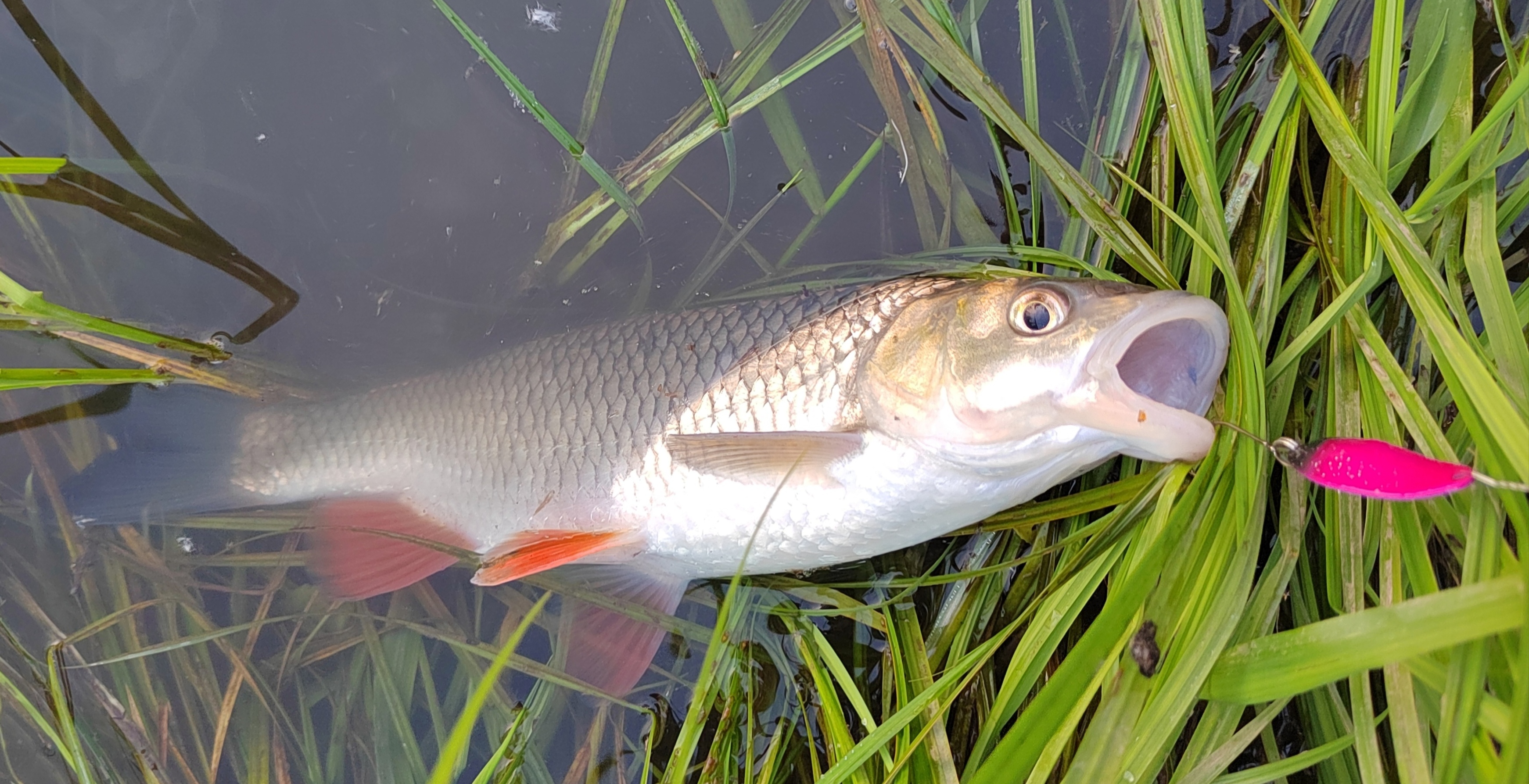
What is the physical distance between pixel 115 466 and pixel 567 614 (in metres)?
1.30

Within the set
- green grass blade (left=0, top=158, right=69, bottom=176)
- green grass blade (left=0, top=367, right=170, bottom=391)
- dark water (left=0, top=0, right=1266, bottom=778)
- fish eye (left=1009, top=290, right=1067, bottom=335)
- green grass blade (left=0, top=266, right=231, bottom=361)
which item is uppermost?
dark water (left=0, top=0, right=1266, bottom=778)

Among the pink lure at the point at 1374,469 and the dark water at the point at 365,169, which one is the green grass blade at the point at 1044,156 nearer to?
the dark water at the point at 365,169

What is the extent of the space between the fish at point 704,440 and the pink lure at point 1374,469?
0.16 meters

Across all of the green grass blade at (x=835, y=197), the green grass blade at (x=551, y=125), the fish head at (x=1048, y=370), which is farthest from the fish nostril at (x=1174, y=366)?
the green grass blade at (x=551, y=125)

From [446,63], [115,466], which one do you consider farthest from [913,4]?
[115,466]

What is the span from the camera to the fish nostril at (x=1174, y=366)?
1.50 metres

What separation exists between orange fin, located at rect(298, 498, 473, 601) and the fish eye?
1.44 metres

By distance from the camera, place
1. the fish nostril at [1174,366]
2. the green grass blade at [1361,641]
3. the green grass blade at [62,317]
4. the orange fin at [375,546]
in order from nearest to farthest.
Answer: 1. the green grass blade at [1361,641]
2. the fish nostril at [1174,366]
3. the green grass blade at [62,317]
4. the orange fin at [375,546]

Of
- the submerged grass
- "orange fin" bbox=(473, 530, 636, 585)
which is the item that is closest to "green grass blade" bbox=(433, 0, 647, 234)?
the submerged grass

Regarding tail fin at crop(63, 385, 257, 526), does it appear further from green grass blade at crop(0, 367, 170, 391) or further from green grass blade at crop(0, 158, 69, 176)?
green grass blade at crop(0, 158, 69, 176)

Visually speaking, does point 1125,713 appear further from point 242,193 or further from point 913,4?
point 242,193

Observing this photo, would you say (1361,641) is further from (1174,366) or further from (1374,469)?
(1174,366)

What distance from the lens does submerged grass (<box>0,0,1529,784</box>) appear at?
4.61 feet

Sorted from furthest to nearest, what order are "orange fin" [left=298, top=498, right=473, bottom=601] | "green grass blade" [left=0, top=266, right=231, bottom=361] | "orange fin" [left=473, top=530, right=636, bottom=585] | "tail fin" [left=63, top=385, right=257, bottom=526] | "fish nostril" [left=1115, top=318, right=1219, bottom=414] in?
"tail fin" [left=63, top=385, right=257, bottom=526] → "orange fin" [left=298, top=498, right=473, bottom=601] → "orange fin" [left=473, top=530, right=636, bottom=585] → "green grass blade" [left=0, top=266, right=231, bottom=361] → "fish nostril" [left=1115, top=318, right=1219, bottom=414]
